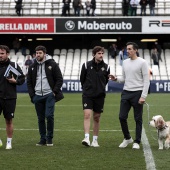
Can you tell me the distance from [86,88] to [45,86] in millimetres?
814

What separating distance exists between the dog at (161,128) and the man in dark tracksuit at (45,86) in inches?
76.5

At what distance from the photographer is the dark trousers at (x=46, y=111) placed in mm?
11219

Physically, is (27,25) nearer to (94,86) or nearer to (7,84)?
(94,86)

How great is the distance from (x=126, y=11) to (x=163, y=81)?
8112 mm

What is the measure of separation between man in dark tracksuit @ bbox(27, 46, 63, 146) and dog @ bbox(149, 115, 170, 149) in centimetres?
194

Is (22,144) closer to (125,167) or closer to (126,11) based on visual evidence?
(125,167)

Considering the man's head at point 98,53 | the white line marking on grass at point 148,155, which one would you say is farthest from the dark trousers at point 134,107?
the man's head at point 98,53

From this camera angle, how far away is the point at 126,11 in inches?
1606

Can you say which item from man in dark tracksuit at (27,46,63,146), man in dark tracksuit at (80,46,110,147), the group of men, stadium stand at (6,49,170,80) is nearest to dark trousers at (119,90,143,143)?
the group of men

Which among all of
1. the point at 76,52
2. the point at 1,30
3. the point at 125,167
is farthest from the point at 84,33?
the point at 125,167

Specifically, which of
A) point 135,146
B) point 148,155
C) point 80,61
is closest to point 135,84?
point 135,146

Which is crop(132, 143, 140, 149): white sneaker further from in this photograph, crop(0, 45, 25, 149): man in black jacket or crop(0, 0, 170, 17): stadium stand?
crop(0, 0, 170, 17): stadium stand

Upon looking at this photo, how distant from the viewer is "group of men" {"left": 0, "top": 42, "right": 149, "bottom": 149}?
10891 millimetres

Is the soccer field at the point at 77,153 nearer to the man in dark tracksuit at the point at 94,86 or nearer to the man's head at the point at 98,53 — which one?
the man in dark tracksuit at the point at 94,86
